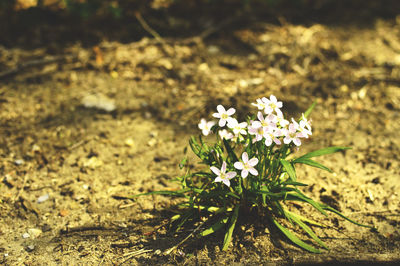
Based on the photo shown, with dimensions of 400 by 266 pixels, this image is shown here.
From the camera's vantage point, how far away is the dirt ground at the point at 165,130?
2.03 m

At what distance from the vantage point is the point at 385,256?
6.27 feet

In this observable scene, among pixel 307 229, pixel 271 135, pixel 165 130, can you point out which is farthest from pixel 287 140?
pixel 165 130

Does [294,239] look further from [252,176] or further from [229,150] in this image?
[229,150]

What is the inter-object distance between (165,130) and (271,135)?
1.42 m

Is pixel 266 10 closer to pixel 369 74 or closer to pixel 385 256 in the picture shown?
pixel 369 74

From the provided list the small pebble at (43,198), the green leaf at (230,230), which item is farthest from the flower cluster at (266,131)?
the small pebble at (43,198)

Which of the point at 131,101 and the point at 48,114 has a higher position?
the point at 131,101

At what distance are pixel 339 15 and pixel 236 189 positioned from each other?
3.72 m

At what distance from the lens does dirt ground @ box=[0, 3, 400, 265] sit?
79.8 inches

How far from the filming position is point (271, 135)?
177 cm

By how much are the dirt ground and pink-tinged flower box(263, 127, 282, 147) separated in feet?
2.20

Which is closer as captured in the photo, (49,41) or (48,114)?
(48,114)

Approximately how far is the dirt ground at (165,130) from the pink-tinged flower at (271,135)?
2.20 feet

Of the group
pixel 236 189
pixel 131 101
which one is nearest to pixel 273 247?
pixel 236 189
